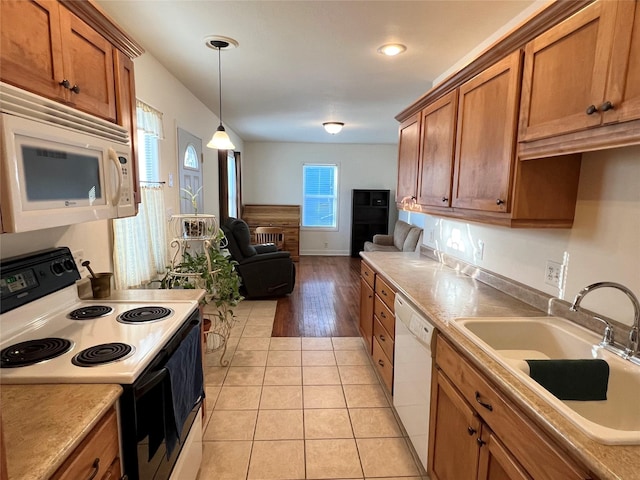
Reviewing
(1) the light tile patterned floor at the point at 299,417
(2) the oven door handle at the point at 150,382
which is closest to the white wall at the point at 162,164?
(2) the oven door handle at the point at 150,382

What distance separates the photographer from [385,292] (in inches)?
97.7

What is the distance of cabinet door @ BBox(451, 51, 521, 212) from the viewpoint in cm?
159

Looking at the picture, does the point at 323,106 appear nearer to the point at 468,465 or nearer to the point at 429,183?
the point at 429,183

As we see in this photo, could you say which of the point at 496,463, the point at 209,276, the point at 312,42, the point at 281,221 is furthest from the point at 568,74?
the point at 281,221

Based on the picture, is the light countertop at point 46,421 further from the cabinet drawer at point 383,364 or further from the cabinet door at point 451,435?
the cabinet drawer at point 383,364

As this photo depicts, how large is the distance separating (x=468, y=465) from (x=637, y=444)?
0.65 m

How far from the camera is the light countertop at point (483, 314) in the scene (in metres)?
0.78

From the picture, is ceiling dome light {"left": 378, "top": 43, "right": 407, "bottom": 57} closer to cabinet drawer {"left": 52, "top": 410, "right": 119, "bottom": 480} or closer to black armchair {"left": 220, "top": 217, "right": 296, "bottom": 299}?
cabinet drawer {"left": 52, "top": 410, "right": 119, "bottom": 480}

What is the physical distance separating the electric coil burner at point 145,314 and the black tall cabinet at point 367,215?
20.8ft

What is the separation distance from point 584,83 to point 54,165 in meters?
1.77

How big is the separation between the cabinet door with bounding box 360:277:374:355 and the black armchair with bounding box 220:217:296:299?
5.61ft

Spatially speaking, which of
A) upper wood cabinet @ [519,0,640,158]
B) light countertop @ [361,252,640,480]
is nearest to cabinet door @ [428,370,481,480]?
light countertop @ [361,252,640,480]

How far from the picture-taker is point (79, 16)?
4.43 ft

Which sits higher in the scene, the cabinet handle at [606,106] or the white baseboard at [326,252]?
the cabinet handle at [606,106]
